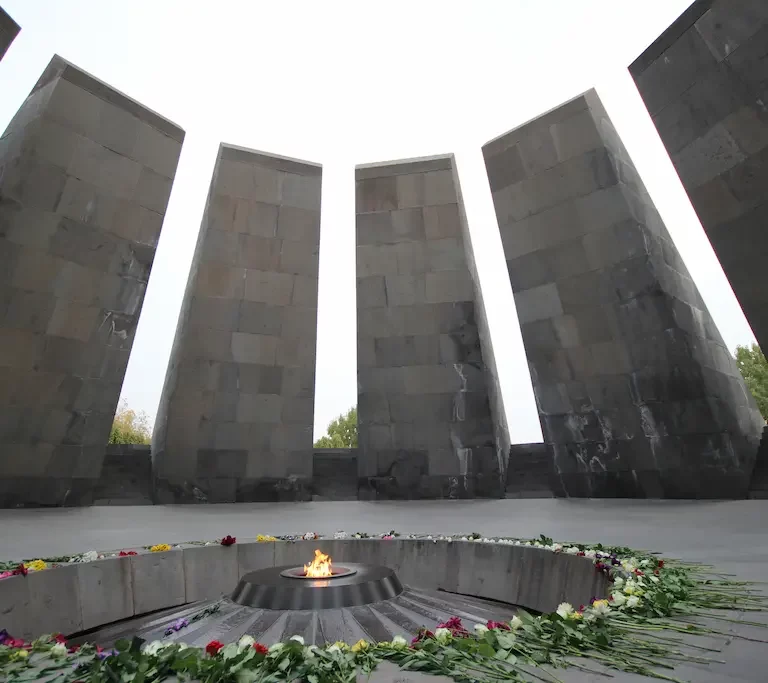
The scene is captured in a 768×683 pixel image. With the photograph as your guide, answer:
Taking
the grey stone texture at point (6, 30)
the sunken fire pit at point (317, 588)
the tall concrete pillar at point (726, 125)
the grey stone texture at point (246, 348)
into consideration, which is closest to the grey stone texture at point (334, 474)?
the grey stone texture at point (246, 348)

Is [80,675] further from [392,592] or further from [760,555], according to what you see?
[760,555]

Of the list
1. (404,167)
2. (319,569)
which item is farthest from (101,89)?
(319,569)

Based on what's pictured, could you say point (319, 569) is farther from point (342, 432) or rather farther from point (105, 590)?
point (342, 432)

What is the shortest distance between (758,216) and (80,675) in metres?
10.0

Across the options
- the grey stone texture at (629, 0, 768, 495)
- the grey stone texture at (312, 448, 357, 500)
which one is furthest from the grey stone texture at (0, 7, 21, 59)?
the grey stone texture at (629, 0, 768, 495)

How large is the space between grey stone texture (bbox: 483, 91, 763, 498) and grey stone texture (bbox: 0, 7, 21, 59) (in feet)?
29.7

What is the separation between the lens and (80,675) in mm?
2055

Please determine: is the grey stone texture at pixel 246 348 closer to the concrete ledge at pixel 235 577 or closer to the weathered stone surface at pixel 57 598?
the concrete ledge at pixel 235 577

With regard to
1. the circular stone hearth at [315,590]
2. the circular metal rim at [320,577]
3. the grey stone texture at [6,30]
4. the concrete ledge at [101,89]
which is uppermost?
the concrete ledge at [101,89]

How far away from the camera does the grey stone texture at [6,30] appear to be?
8211 millimetres

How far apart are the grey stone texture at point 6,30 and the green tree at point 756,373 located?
77.2 ft

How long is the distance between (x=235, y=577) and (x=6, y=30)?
8713 mm

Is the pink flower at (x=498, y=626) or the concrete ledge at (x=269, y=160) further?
the concrete ledge at (x=269, y=160)

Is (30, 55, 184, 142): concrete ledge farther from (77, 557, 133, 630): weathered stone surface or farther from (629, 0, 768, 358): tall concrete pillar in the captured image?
(629, 0, 768, 358): tall concrete pillar
